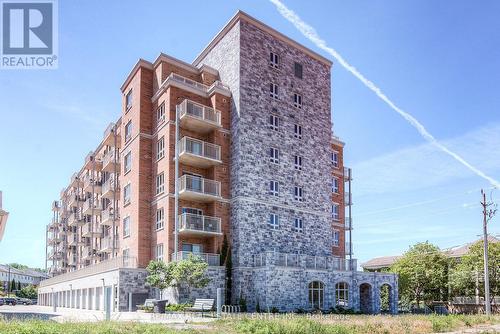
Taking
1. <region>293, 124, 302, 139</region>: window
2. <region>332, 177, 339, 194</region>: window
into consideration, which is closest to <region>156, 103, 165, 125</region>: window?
<region>293, 124, 302, 139</region>: window

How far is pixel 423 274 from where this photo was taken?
56531 mm

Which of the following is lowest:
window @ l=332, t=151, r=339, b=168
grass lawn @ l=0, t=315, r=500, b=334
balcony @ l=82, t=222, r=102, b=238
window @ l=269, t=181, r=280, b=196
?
grass lawn @ l=0, t=315, r=500, b=334

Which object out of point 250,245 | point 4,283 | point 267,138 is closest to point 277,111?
point 267,138

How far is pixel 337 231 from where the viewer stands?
5156 cm

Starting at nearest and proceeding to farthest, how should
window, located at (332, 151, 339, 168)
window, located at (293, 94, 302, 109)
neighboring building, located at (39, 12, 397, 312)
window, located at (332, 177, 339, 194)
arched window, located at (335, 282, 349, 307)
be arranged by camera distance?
neighboring building, located at (39, 12, 397, 312) < arched window, located at (335, 282, 349, 307) < window, located at (293, 94, 302, 109) < window, located at (332, 177, 339, 194) < window, located at (332, 151, 339, 168)

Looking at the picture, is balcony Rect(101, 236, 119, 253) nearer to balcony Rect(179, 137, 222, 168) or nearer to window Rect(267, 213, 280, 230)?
balcony Rect(179, 137, 222, 168)

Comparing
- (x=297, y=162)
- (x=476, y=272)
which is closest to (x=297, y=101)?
(x=297, y=162)

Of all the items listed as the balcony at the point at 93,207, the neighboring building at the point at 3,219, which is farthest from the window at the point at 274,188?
the balcony at the point at 93,207

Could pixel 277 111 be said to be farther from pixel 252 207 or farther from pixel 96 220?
pixel 96 220

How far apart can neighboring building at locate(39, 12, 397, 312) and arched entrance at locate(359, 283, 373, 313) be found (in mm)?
86

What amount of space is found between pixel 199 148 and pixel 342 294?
16184 mm

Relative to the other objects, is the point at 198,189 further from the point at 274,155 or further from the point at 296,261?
the point at 296,261

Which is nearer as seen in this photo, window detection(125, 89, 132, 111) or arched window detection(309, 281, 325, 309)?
arched window detection(309, 281, 325, 309)

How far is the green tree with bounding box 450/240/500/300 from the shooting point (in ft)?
175
